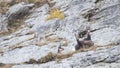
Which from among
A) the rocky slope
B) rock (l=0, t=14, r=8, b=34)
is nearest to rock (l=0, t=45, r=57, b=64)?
the rocky slope

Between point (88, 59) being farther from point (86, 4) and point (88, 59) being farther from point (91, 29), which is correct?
point (86, 4)

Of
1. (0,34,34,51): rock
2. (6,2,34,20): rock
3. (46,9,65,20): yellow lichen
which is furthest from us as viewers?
(6,2,34,20): rock

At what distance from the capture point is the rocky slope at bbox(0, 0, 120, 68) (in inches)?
730

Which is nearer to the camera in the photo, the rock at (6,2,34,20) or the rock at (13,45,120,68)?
the rock at (13,45,120,68)

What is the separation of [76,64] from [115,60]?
6.70 ft

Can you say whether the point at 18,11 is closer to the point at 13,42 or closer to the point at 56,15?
the point at 56,15

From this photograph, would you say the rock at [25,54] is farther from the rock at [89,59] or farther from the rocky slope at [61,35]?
the rock at [89,59]

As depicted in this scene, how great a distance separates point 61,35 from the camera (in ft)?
76.8

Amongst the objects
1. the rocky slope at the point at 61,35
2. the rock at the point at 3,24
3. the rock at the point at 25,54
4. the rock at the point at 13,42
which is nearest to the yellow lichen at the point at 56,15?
the rocky slope at the point at 61,35

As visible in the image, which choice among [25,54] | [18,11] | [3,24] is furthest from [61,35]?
[18,11]

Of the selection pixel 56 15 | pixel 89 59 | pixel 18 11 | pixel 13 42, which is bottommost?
pixel 89 59

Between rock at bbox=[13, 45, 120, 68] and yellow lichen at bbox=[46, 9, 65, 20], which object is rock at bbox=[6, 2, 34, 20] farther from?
rock at bbox=[13, 45, 120, 68]

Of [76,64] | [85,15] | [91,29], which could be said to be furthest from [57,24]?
[76,64]

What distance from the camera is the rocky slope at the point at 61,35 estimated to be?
18.5 m
